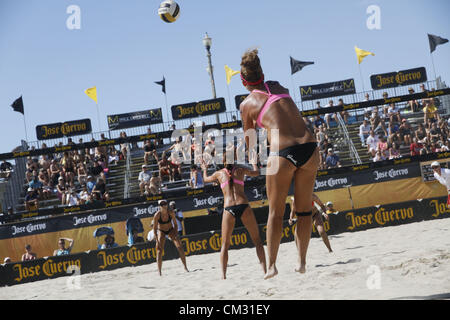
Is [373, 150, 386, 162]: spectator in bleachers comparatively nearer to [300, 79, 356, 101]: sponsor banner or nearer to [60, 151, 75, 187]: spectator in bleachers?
[300, 79, 356, 101]: sponsor banner

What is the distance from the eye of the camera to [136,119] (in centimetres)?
2181

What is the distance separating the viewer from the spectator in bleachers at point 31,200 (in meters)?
17.5

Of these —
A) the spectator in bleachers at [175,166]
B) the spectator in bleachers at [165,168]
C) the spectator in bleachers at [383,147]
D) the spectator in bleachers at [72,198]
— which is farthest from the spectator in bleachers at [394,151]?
the spectator in bleachers at [72,198]

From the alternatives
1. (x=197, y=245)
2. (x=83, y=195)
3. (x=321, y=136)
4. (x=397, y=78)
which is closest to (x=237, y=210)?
(x=197, y=245)

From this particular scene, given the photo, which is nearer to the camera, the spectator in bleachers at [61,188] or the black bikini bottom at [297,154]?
the black bikini bottom at [297,154]

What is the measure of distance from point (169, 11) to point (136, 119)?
32.9 ft

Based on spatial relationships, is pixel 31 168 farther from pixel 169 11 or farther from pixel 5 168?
pixel 169 11

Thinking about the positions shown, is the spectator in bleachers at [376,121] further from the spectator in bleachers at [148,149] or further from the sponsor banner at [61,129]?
the sponsor banner at [61,129]

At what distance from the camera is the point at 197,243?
13.7 meters

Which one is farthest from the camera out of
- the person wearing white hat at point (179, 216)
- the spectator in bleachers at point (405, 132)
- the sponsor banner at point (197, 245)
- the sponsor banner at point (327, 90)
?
the sponsor banner at point (327, 90)

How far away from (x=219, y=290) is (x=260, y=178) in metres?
8.46

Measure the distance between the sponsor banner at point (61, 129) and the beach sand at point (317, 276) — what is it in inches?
334

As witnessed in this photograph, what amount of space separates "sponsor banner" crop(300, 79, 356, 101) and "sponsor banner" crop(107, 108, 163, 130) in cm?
688
